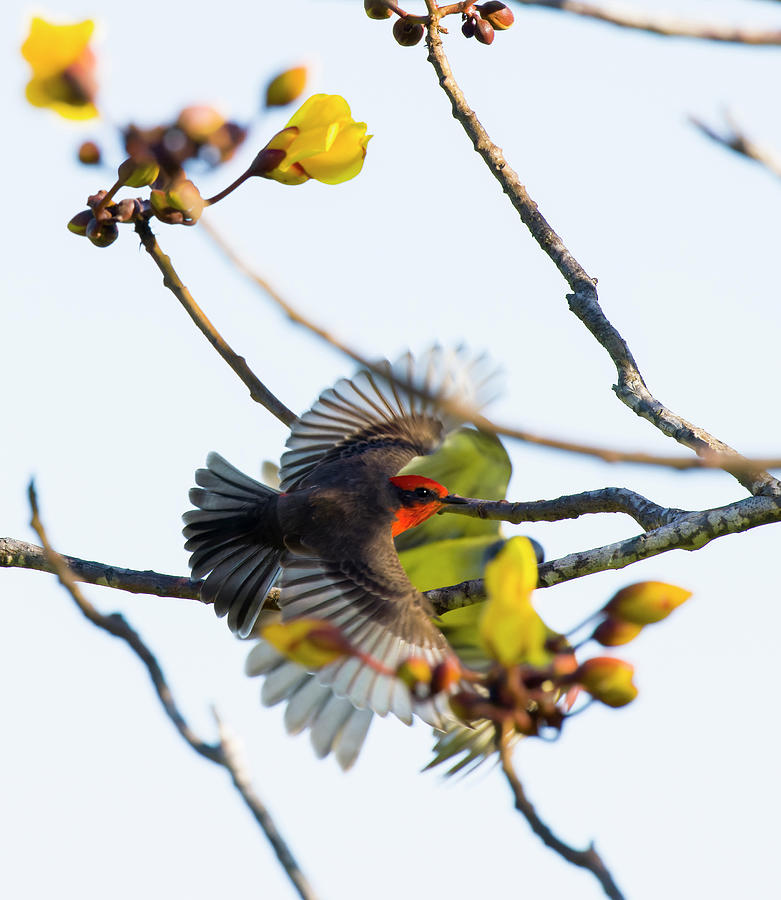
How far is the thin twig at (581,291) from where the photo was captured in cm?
336

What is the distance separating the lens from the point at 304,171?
298 centimetres

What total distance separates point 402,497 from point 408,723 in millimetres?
1792

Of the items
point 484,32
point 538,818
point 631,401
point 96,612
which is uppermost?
point 484,32

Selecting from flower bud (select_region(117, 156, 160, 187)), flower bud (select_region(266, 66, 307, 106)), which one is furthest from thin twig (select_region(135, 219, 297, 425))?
flower bud (select_region(266, 66, 307, 106))

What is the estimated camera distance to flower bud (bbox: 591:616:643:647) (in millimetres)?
2051

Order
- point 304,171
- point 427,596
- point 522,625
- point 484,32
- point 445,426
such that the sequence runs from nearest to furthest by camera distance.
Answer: point 522,625, point 304,171, point 484,32, point 427,596, point 445,426

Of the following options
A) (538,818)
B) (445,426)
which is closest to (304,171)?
(538,818)

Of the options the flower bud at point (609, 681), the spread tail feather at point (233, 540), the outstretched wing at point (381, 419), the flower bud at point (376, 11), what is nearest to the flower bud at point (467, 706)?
the flower bud at point (609, 681)

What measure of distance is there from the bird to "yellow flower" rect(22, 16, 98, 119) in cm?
178

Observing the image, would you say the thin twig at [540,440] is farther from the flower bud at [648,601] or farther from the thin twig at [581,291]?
the thin twig at [581,291]

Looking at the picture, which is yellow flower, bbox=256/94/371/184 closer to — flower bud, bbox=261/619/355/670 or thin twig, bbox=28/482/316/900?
flower bud, bbox=261/619/355/670

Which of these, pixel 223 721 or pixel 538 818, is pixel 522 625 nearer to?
pixel 538 818

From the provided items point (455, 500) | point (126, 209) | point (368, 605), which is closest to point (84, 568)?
point (368, 605)

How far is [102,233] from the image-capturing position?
2.94 m
